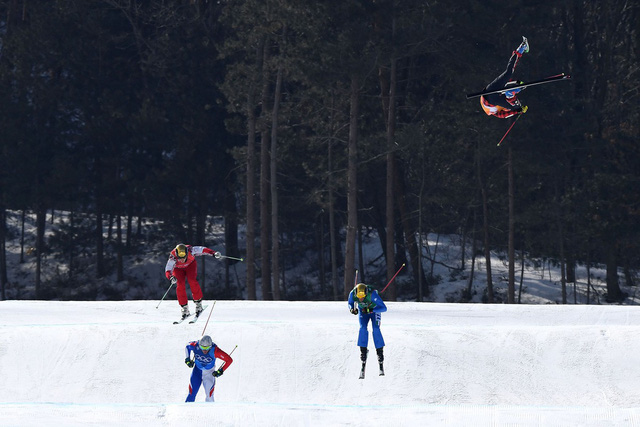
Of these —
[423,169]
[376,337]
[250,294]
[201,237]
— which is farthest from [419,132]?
[376,337]

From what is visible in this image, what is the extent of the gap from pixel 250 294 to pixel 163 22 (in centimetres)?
1173

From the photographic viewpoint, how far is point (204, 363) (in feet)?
45.1

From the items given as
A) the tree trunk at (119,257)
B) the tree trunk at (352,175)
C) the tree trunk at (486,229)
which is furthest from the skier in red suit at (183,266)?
the tree trunk at (119,257)

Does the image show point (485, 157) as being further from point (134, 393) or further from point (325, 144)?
point (134, 393)

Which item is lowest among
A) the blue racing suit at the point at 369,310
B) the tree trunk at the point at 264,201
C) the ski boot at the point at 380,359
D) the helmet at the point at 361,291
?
the ski boot at the point at 380,359

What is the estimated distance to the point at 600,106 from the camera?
34188 millimetres

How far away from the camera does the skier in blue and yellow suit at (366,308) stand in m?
14.4

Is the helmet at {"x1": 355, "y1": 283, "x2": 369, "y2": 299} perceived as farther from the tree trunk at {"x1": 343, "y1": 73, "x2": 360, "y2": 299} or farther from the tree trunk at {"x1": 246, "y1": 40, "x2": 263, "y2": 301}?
the tree trunk at {"x1": 246, "y1": 40, "x2": 263, "y2": 301}

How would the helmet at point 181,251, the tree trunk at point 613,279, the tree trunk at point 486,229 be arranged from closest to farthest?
the helmet at point 181,251 < the tree trunk at point 486,229 < the tree trunk at point 613,279

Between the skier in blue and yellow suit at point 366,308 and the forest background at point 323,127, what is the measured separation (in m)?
13.4

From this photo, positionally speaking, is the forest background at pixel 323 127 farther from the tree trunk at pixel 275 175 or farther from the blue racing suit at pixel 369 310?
the blue racing suit at pixel 369 310

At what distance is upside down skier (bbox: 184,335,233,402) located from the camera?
45.1 ft

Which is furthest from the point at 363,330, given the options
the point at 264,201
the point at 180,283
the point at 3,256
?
the point at 3,256

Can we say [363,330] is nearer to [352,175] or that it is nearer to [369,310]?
[369,310]
